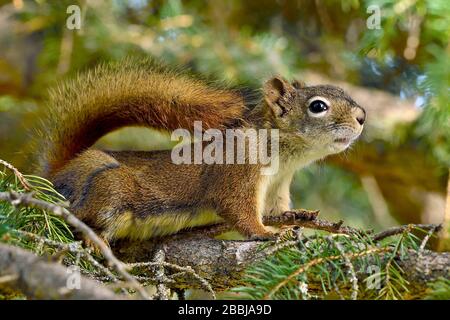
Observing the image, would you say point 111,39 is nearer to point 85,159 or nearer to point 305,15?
point 85,159

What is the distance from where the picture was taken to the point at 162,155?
236 centimetres

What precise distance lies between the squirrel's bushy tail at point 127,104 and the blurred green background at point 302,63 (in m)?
0.25

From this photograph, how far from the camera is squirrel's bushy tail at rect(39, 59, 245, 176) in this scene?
2.17 meters

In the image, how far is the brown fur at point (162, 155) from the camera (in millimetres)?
2160

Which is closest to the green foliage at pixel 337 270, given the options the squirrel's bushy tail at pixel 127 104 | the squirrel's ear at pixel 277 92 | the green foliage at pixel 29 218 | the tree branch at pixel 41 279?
the tree branch at pixel 41 279

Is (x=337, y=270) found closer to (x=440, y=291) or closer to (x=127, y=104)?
(x=440, y=291)

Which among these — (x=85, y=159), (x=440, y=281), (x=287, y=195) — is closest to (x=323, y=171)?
(x=287, y=195)

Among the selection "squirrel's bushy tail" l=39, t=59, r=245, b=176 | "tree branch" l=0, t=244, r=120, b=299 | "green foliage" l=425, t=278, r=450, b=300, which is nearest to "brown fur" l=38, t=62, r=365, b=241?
"squirrel's bushy tail" l=39, t=59, r=245, b=176

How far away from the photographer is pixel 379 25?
238 centimetres

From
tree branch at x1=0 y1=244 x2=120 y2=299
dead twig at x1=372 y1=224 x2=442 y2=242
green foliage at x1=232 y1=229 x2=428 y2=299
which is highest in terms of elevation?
dead twig at x1=372 y1=224 x2=442 y2=242

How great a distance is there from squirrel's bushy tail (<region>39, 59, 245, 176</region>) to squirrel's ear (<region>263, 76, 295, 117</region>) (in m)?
0.17

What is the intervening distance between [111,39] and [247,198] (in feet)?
3.91

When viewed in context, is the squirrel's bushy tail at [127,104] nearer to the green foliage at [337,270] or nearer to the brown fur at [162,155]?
the brown fur at [162,155]

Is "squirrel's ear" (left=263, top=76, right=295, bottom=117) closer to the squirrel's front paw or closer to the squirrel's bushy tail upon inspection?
the squirrel's bushy tail
